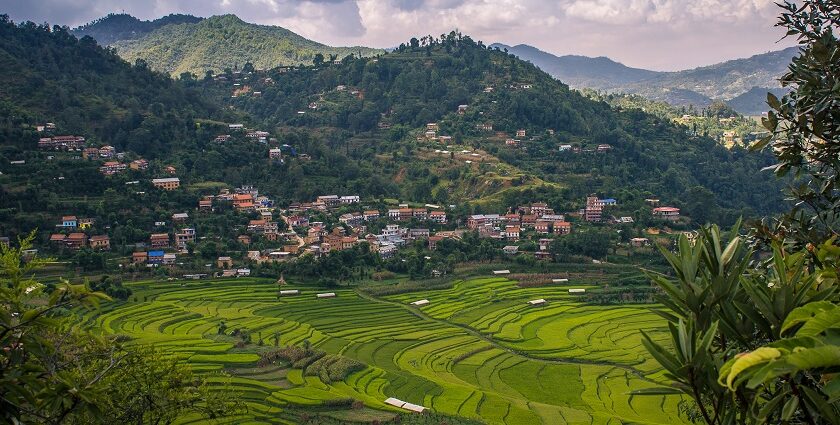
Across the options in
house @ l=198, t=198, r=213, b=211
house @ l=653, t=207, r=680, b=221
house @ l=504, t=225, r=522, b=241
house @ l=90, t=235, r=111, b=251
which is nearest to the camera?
house @ l=90, t=235, r=111, b=251

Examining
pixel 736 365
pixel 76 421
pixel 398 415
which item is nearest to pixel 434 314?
pixel 398 415

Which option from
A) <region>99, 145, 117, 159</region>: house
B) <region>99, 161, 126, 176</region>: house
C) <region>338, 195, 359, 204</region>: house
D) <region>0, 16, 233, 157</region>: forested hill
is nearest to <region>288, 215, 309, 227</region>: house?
<region>338, 195, 359, 204</region>: house

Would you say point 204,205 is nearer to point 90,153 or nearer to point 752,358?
point 90,153

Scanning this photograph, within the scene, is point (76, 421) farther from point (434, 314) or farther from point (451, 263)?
point (451, 263)

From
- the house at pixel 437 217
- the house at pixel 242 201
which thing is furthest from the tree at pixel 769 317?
the house at pixel 437 217

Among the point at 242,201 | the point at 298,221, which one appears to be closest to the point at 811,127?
the point at 298,221

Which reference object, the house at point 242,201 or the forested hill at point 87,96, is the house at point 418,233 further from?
the forested hill at point 87,96

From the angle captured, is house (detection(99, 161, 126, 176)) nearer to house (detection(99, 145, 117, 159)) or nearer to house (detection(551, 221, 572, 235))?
house (detection(99, 145, 117, 159))
